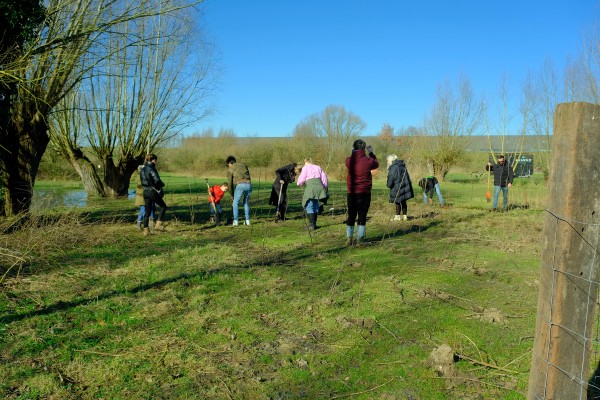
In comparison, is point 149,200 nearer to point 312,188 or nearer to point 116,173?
point 312,188

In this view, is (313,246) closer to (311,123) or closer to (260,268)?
(260,268)

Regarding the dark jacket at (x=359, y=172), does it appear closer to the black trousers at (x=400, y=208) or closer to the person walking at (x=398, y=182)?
the person walking at (x=398, y=182)

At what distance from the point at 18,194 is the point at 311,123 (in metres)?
37.2

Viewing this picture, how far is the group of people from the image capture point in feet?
31.1

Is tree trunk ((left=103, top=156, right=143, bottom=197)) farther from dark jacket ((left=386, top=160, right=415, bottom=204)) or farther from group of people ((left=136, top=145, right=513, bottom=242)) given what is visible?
dark jacket ((left=386, top=160, right=415, bottom=204))

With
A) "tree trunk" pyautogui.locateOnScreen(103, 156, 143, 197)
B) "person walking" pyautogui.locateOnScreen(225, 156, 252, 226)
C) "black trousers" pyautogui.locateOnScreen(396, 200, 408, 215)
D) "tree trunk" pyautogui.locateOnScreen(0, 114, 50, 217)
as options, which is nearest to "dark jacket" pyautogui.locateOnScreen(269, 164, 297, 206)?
"person walking" pyautogui.locateOnScreen(225, 156, 252, 226)

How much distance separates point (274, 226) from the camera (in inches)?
516

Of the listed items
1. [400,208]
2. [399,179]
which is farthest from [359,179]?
[400,208]

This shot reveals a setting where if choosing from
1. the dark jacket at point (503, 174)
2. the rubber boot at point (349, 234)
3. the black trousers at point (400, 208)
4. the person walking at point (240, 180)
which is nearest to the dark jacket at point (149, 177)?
the person walking at point (240, 180)

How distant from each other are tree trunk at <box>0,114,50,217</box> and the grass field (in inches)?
89.8

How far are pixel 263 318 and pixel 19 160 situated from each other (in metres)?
9.35

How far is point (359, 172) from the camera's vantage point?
30.9 ft

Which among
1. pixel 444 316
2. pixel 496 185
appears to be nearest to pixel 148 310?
pixel 444 316

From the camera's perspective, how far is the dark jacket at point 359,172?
9438 mm
